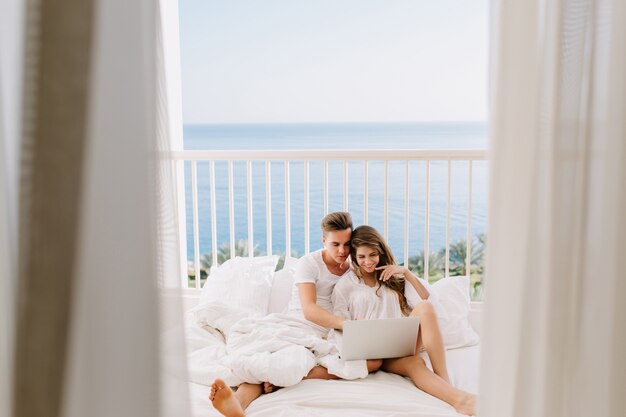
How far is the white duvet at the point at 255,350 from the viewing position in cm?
228

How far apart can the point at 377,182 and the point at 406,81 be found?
293 centimetres

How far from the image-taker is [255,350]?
2.40 meters

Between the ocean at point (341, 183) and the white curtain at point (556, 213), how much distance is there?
376 inches

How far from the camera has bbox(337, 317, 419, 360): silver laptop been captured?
2.41 meters

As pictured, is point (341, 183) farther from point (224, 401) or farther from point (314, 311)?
point (224, 401)

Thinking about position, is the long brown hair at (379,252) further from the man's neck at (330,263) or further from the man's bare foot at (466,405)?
the man's bare foot at (466,405)

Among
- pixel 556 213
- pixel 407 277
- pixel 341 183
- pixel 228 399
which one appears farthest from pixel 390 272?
pixel 341 183

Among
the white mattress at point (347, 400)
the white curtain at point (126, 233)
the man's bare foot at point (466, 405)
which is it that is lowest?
the man's bare foot at point (466, 405)

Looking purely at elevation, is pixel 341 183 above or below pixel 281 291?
below

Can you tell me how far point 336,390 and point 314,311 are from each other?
537mm

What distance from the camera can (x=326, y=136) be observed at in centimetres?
1634

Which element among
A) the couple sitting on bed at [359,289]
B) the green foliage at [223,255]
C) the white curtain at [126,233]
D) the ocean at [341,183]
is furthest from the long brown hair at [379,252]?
the ocean at [341,183]

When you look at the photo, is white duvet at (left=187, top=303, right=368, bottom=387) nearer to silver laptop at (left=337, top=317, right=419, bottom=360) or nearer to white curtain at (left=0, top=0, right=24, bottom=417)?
silver laptop at (left=337, top=317, right=419, bottom=360)

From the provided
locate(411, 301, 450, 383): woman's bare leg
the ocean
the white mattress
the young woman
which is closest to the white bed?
the white mattress
